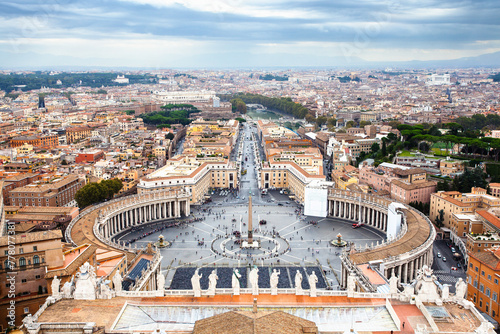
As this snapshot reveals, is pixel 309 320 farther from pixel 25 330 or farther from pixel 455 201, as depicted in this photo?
pixel 455 201

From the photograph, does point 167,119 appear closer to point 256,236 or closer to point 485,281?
point 256,236

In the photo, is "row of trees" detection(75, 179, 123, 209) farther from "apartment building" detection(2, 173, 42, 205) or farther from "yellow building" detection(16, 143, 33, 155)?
"yellow building" detection(16, 143, 33, 155)

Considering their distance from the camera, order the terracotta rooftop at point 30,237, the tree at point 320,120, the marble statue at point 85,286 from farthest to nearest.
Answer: the tree at point 320,120 < the terracotta rooftop at point 30,237 < the marble statue at point 85,286

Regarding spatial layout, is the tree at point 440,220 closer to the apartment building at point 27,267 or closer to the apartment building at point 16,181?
the apartment building at point 27,267

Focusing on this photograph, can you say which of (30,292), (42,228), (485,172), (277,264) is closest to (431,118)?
(485,172)

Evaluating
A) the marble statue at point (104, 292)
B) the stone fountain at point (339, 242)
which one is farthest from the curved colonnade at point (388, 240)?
the marble statue at point (104, 292)

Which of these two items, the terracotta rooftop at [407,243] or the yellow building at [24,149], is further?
the yellow building at [24,149]
